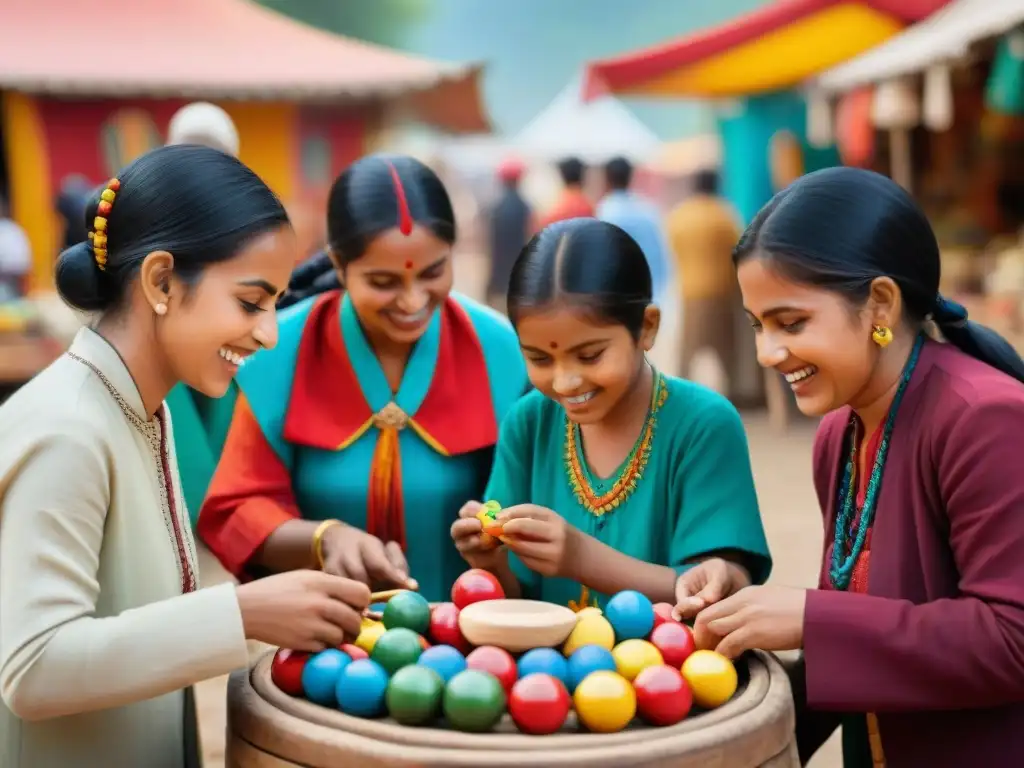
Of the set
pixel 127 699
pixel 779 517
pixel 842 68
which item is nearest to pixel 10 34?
pixel 842 68

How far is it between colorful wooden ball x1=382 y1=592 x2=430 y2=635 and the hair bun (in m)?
0.71

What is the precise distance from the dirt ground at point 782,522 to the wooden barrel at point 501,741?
2334mm

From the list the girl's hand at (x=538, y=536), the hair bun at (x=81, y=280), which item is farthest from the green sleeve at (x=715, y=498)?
the hair bun at (x=81, y=280)

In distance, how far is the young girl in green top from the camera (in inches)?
92.1

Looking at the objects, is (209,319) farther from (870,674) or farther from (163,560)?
(870,674)

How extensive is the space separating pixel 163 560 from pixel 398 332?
3.09 feet

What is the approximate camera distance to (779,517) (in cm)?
734

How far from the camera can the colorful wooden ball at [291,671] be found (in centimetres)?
200

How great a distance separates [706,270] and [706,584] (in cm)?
840

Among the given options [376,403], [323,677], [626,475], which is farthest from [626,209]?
[323,677]

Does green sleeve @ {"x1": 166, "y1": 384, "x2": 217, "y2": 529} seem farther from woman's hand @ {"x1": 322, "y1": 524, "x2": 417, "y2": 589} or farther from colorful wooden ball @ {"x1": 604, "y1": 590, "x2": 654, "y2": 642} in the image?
colorful wooden ball @ {"x1": 604, "y1": 590, "x2": 654, "y2": 642}

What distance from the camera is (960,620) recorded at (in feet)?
6.48

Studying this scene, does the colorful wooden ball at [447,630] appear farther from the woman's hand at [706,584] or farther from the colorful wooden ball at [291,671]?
the woman's hand at [706,584]

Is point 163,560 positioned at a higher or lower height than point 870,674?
higher
